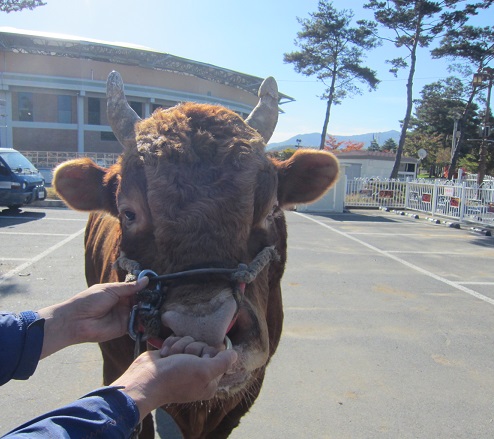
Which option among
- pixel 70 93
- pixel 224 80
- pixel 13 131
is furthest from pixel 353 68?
pixel 13 131

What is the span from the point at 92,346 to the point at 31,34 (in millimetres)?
40096

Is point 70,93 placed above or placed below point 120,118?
above

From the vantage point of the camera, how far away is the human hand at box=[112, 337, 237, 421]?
4.47 ft

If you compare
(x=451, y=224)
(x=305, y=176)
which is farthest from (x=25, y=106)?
(x=305, y=176)

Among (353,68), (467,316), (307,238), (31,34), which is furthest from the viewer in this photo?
(31,34)

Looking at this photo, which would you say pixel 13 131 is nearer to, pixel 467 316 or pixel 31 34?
pixel 31 34

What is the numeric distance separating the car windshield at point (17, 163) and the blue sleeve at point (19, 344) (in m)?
14.2

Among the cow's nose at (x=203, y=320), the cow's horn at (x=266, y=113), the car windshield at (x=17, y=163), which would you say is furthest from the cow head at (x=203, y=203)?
the car windshield at (x=17, y=163)

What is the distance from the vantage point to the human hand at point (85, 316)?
1902 millimetres

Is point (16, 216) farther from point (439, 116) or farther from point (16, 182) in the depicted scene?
point (439, 116)

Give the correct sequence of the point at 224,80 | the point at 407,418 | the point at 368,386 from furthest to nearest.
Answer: the point at 224,80, the point at 368,386, the point at 407,418

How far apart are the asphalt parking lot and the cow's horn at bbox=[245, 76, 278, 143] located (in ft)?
7.79

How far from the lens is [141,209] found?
219 cm

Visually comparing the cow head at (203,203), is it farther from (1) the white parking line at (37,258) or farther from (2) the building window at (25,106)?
(2) the building window at (25,106)
